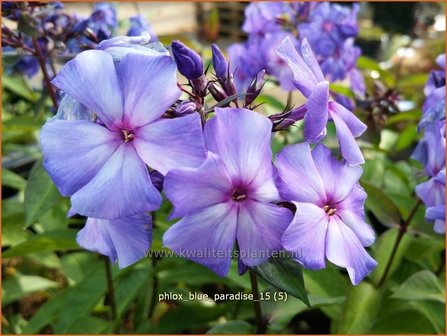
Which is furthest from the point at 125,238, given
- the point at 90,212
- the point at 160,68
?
the point at 160,68

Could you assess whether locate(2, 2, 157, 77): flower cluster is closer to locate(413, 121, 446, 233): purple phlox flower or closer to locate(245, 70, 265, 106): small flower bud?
locate(245, 70, 265, 106): small flower bud

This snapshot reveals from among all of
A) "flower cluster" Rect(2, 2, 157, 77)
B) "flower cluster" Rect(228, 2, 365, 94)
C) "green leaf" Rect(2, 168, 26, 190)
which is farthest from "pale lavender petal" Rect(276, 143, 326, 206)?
"green leaf" Rect(2, 168, 26, 190)

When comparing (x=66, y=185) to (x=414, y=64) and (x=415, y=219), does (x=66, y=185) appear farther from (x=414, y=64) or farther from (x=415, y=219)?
(x=414, y=64)

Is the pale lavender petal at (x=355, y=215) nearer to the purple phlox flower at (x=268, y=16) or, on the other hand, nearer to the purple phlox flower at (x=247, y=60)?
the purple phlox flower at (x=247, y=60)

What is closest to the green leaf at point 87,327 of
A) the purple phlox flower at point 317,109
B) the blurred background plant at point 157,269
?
the blurred background plant at point 157,269

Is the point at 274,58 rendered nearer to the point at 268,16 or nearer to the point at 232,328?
the point at 268,16

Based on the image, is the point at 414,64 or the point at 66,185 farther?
the point at 414,64
